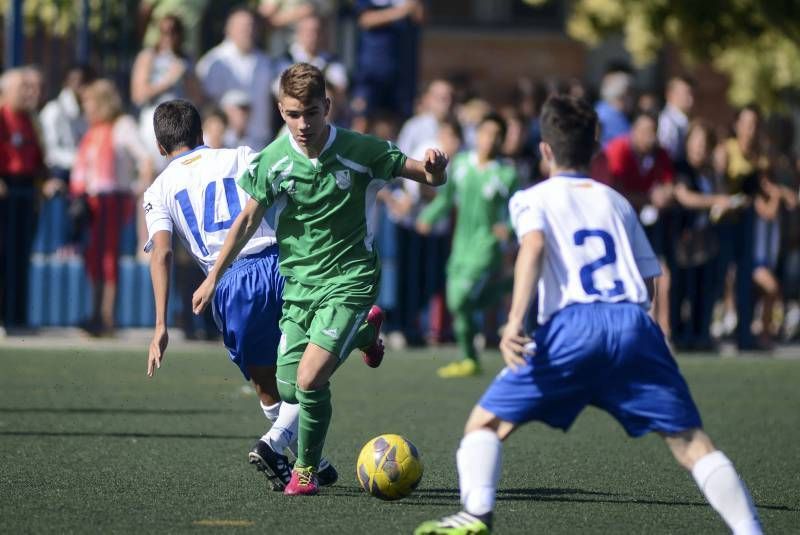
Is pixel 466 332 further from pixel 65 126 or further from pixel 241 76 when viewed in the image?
pixel 65 126

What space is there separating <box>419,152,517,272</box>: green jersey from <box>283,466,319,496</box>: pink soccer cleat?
5941mm

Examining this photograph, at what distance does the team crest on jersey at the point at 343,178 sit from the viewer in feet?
23.3

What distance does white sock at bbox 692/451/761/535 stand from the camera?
18.4ft

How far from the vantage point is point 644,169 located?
46.4 feet

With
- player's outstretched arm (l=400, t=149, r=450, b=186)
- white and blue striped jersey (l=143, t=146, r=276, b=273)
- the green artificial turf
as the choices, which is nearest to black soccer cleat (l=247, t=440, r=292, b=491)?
the green artificial turf

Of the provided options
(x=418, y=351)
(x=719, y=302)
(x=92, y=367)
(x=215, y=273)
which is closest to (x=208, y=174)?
(x=215, y=273)

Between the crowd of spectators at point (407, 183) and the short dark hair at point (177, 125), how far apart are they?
604cm

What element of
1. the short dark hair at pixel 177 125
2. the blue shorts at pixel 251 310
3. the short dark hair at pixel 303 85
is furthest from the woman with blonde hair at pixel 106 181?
the short dark hair at pixel 303 85

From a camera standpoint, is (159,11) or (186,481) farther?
(159,11)

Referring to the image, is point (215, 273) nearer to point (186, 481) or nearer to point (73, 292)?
point (186, 481)

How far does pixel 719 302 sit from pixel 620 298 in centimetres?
1055

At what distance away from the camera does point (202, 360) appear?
1331 cm

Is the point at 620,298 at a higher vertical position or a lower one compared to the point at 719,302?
higher

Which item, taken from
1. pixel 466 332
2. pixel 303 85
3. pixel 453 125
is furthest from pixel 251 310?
pixel 453 125
